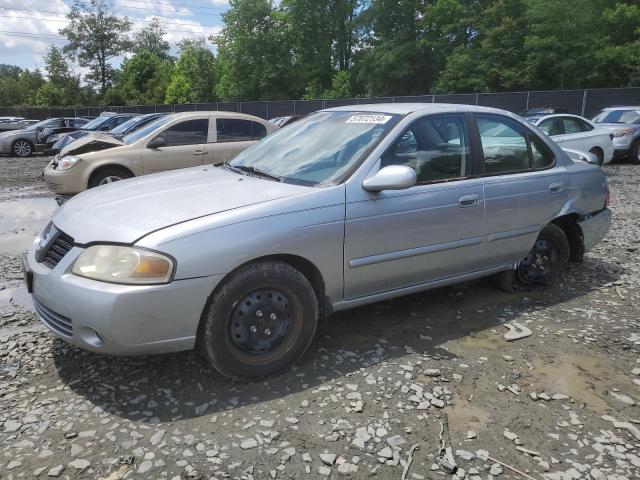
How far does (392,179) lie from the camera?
3.34 m

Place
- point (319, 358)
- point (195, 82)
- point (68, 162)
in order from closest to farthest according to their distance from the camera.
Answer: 1. point (319, 358)
2. point (68, 162)
3. point (195, 82)

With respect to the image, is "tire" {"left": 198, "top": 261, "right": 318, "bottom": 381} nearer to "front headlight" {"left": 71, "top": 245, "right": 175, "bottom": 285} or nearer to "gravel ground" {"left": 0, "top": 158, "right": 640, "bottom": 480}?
"gravel ground" {"left": 0, "top": 158, "right": 640, "bottom": 480}

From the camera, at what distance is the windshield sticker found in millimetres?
3825

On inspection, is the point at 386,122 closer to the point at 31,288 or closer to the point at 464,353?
the point at 464,353

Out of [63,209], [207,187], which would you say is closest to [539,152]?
[207,187]

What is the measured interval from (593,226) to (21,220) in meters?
7.71

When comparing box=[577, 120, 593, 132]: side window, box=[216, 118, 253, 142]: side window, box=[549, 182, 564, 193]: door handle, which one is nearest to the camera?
box=[549, 182, 564, 193]: door handle

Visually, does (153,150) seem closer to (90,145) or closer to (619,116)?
(90,145)

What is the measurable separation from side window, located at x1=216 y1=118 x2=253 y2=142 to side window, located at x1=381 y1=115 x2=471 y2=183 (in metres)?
5.95

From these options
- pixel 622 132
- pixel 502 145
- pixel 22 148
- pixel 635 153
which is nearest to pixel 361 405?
pixel 502 145

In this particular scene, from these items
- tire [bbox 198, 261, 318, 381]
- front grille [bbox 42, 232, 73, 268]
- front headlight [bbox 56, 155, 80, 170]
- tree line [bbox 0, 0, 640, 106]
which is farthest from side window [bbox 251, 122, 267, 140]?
tree line [bbox 0, 0, 640, 106]

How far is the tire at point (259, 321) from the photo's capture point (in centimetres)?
299

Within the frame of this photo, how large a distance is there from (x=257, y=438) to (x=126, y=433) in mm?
672

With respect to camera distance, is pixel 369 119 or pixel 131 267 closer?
pixel 131 267
